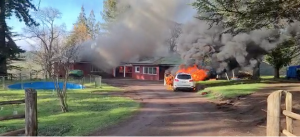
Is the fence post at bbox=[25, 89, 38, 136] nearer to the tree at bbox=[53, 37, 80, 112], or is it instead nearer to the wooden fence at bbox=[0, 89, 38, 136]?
the wooden fence at bbox=[0, 89, 38, 136]

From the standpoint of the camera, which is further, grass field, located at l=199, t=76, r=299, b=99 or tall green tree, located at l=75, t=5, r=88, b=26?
tall green tree, located at l=75, t=5, r=88, b=26

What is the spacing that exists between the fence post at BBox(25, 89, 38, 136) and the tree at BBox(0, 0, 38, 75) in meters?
31.1

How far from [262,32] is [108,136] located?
2713 cm

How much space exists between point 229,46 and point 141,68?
1543 cm

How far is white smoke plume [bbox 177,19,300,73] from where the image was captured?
30.9 meters

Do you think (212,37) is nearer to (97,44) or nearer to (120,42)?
(120,42)

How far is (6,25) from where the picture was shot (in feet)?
115

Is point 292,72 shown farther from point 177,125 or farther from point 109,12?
point 109,12

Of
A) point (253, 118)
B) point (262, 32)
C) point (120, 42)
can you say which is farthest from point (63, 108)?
point (120, 42)

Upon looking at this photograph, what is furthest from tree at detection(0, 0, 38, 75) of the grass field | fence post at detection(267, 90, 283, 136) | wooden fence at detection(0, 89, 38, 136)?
fence post at detection(267, 90, 283, 136)

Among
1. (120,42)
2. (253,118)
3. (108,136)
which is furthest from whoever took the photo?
(120,42)

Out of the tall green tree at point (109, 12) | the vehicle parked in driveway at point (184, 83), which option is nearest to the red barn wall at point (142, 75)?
the tall green tree at point (109, 12)

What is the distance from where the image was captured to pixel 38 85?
100 ft

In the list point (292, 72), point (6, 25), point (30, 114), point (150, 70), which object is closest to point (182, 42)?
point (150, 70)
